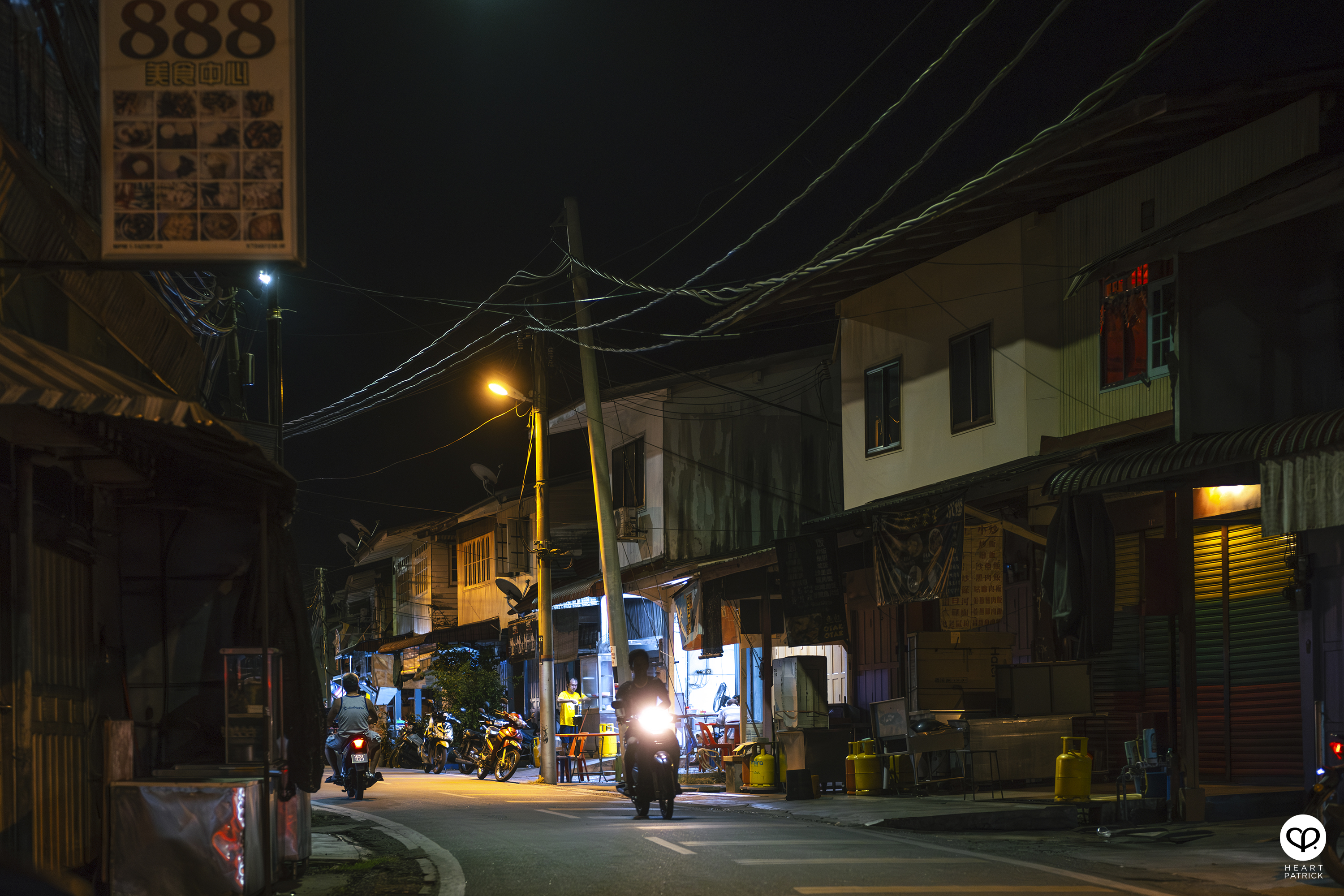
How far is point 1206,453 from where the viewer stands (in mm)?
13023

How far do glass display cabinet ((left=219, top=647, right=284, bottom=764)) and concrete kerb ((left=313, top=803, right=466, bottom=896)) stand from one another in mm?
1588

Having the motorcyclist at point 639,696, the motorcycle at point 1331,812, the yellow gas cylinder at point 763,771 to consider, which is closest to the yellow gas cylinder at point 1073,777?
the motorcyclist at point 639,696

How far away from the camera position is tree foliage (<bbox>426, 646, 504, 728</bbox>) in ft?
121

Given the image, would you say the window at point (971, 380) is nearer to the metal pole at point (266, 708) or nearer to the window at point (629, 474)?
the metal pole at point (266, 708)

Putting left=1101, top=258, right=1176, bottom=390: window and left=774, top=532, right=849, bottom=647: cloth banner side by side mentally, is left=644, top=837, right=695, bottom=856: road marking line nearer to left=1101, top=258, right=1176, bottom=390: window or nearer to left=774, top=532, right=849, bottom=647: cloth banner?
left=1101, top=258, right=1176, bottom=390: window

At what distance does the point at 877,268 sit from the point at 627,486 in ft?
50.0

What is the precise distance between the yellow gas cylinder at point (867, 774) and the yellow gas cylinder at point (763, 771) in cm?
186

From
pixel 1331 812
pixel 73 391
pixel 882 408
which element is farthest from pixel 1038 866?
pixel 882 408

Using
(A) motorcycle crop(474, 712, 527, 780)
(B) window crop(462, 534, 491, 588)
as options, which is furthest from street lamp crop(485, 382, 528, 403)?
(B) window crop(462, 534, 491, 588)

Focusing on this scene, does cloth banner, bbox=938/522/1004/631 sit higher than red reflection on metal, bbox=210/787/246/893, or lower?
higher

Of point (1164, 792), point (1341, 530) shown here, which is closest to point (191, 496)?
point (1164, 792)

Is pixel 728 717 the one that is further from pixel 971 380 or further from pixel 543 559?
pixel 971 380

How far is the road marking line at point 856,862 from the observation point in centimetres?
1081

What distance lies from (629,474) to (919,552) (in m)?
18.9
